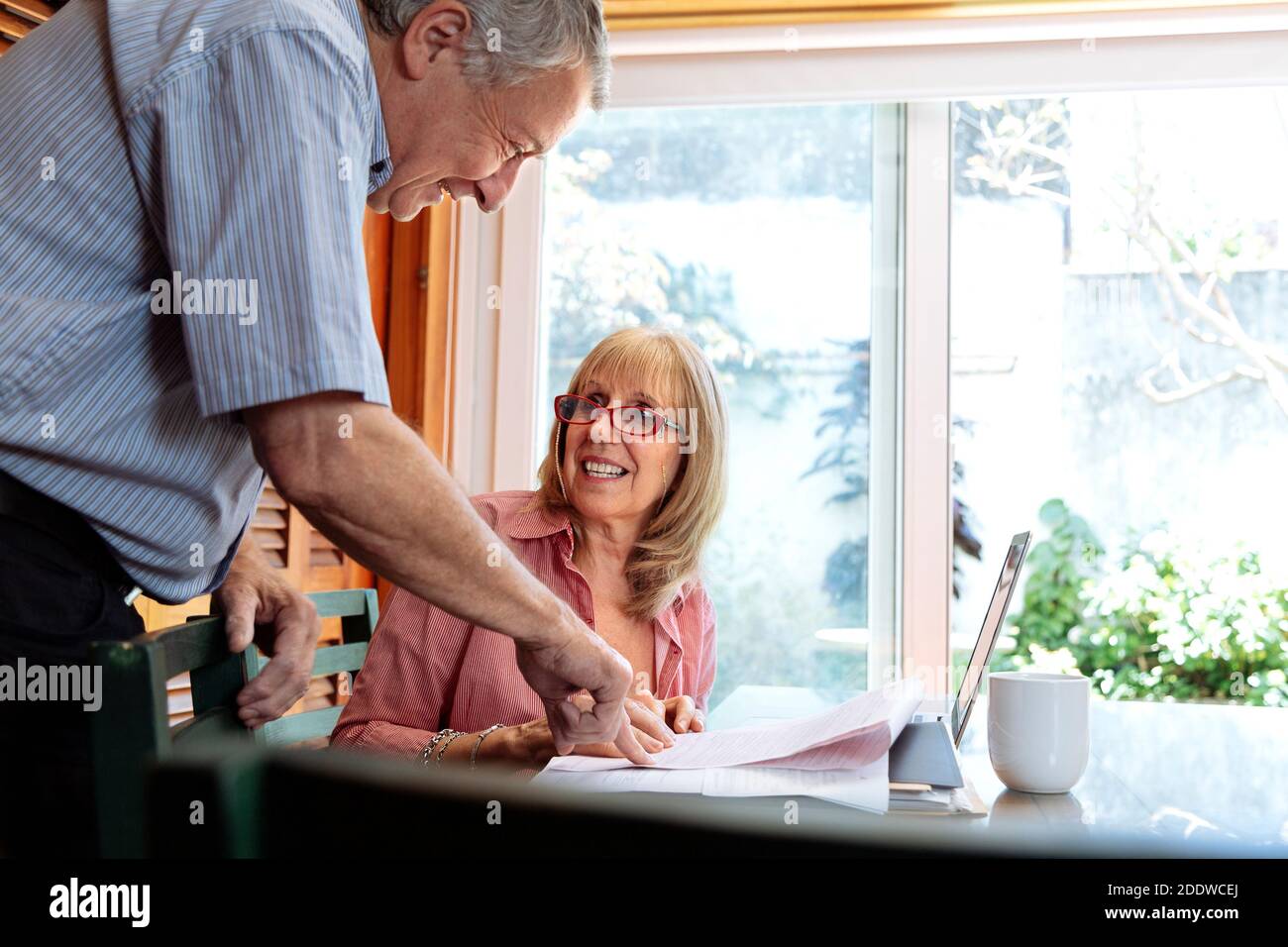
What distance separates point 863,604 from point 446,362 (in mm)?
1282

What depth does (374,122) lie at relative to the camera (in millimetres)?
1021

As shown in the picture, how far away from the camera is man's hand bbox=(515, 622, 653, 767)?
926 mm

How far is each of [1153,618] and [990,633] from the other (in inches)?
82.7

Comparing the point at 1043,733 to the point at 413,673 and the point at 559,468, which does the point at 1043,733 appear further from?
the point at 559,468

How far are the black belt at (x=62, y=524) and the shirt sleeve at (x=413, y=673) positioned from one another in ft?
1.84

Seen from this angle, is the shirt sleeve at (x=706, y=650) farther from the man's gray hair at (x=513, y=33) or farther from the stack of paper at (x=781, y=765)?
the man's gray hair at (x=513, y=33)

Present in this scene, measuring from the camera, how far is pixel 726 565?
3.04m

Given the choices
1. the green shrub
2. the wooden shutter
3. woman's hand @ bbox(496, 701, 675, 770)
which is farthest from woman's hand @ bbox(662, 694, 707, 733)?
the green shrub

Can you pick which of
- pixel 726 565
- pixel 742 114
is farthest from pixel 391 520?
pixel 742 114

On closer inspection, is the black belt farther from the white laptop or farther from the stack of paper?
the white laptop

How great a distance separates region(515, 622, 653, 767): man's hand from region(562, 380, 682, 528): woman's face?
76cm

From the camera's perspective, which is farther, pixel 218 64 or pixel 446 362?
pixel 446 362
